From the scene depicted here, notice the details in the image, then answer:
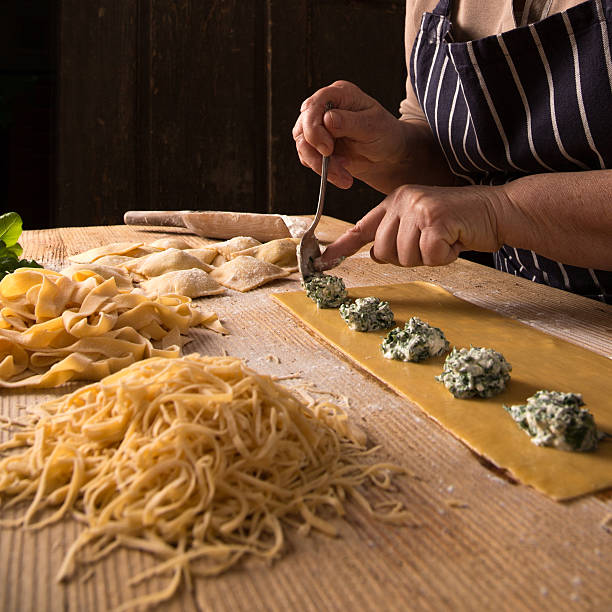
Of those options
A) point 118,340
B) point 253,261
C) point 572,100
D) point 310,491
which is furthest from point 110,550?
point 572,100

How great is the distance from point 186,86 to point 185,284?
2.51m

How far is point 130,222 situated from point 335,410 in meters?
1.79

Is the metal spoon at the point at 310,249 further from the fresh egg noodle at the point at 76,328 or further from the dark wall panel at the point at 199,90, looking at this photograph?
the dark wall panel at the point at 199,90

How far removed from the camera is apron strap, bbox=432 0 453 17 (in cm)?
173

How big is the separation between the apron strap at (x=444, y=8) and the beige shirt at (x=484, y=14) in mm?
49

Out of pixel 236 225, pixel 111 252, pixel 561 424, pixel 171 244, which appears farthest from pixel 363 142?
pixel 561 424

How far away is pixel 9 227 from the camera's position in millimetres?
1603

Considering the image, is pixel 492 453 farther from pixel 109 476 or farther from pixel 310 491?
pixel 109 476

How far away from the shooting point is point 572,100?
4.67ft

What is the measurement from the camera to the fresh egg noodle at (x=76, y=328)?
108 cm

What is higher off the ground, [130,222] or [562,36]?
[562,36]

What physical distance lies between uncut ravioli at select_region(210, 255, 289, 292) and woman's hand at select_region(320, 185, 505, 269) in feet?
1.23

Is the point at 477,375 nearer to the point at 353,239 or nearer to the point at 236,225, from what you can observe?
the point at 353,239

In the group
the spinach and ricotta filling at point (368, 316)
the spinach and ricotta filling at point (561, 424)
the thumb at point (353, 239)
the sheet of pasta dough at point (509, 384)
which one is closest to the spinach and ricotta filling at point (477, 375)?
the sheet of pasta dough at point (509, 384)
